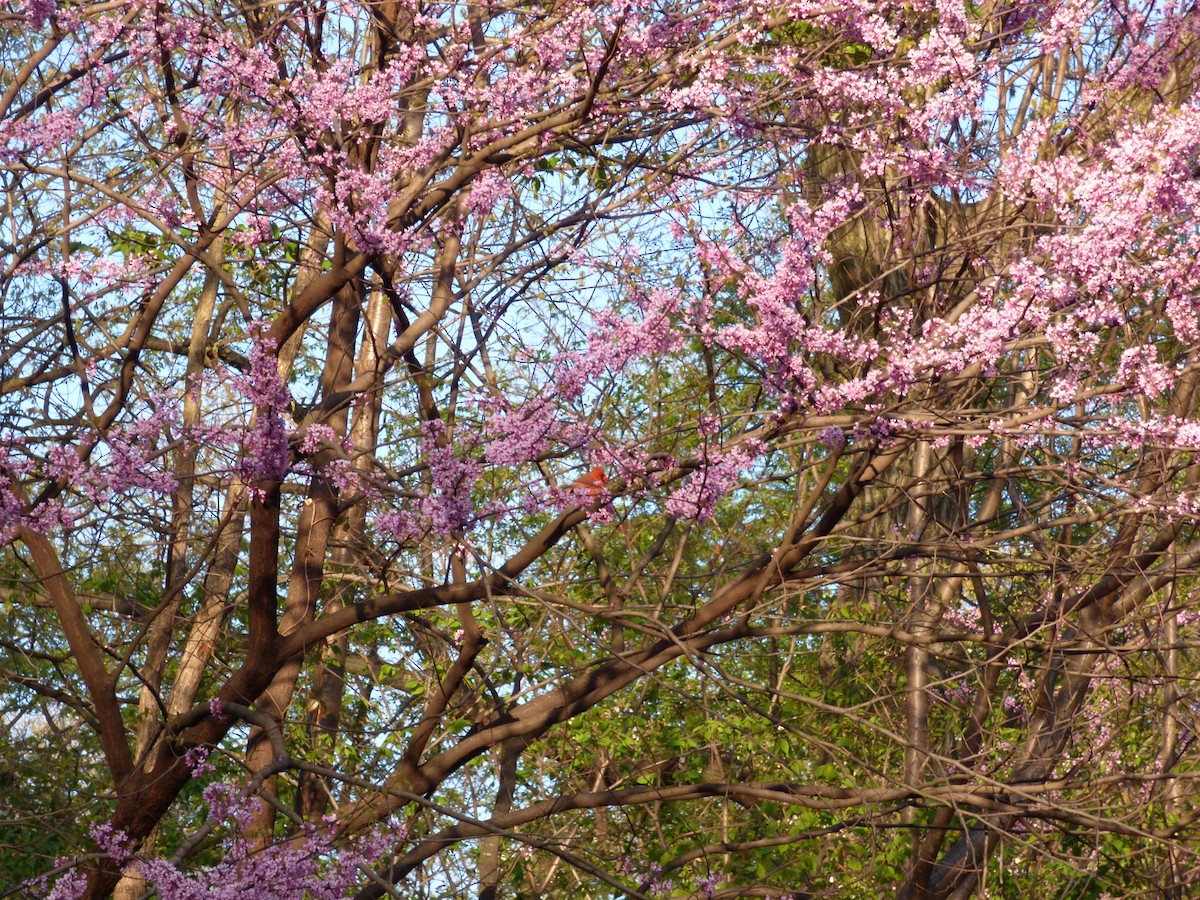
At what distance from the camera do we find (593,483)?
5352 millimetres

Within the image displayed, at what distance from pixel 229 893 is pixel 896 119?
13.1ft

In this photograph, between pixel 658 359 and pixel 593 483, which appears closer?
pixel 593 483

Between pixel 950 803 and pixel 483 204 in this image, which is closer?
pixel 950 803

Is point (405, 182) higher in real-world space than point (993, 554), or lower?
higher

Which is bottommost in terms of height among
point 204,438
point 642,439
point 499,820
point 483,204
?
point 499,820

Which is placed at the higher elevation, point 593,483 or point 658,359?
point 658,359

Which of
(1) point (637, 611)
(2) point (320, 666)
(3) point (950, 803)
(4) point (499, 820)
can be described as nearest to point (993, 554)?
(3) point (950, 803)

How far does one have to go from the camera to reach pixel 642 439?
5.32m

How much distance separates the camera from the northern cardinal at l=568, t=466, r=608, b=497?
5160 millimetres

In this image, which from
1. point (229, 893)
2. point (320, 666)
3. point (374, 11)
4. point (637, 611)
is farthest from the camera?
point (320, 666)

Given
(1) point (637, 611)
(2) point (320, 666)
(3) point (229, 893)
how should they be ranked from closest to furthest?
(3) point (229, 893) < (1) point (637, 611) < (2) point (320, 666)

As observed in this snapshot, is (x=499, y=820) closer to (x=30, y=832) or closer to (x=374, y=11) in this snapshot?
(x=374, y=11)

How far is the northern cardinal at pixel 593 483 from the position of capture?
203 inches

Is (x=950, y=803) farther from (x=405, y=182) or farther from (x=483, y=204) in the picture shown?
(x=405, y=182)
